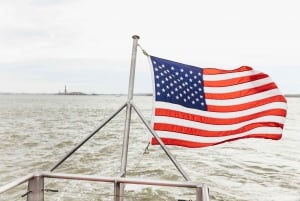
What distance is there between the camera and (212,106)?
529 cm

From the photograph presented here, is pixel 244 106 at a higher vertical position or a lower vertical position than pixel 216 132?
higher

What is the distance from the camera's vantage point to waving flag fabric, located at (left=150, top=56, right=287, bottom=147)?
5.06 metres

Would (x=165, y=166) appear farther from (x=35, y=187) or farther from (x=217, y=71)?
(x=35, y=187)

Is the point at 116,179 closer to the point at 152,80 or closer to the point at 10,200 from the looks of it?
the point at 152,80

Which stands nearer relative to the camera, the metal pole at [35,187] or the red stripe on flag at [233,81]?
the metal pole at [35,187]

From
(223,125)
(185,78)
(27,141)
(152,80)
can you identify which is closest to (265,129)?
(223,125)

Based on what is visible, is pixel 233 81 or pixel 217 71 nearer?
pixel 233 81

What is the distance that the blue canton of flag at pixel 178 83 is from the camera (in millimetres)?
5078

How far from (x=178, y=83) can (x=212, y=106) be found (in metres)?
0.68

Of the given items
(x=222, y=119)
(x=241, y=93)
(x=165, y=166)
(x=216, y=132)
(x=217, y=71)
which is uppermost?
(x=217, y=71)

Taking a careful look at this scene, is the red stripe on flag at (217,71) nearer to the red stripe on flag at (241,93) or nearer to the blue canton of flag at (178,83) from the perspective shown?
the blue canton of flag at (178,83)

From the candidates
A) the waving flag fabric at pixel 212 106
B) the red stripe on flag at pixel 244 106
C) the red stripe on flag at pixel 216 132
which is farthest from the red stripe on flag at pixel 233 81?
the red stripe on flag at pixel 216 132

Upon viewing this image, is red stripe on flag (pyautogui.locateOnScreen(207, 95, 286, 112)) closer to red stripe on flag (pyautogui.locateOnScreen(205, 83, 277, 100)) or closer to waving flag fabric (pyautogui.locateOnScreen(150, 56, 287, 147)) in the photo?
waving flag fabric (pyautogui.locateOnScreen(150, 56, 287, 147))

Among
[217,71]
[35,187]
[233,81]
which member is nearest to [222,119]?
[233,81]
